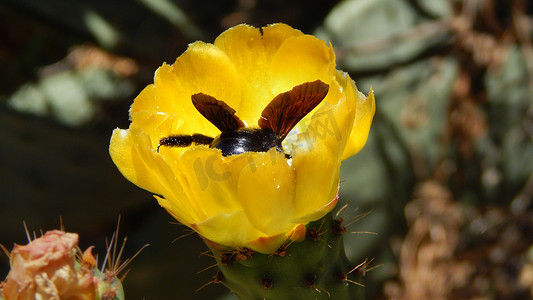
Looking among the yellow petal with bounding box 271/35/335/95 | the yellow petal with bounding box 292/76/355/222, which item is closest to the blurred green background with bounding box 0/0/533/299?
the yellow petal with bounding box 271/35/335/95

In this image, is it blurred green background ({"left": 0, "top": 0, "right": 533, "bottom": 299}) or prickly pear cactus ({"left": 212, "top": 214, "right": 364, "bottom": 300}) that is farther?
blurred green background ({"left": 0, "top": 0, "right": 533, "bottom": 299})

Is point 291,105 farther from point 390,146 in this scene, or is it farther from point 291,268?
point 390,146

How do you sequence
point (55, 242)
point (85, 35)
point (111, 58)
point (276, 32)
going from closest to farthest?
1. point (55, 242)
2. point (276, 32)
3. point (85, 35)
4. point (111, 58)

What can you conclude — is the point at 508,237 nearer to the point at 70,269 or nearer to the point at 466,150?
the point at 466,150

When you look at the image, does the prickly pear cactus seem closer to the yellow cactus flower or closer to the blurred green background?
the yellow cactus flower

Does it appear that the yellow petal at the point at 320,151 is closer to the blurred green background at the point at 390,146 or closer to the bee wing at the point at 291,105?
the bee wing at the point at 291,105

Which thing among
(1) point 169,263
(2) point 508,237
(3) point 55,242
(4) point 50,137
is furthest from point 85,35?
(2) point 508,237

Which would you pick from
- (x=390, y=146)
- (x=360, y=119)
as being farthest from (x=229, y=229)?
(x=390, y=146)
